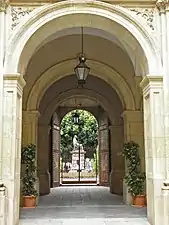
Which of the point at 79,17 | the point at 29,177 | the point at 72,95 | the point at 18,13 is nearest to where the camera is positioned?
the point at 18,13

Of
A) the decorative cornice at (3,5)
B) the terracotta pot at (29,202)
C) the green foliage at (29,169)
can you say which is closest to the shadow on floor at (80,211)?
the terracotta pot at (29,202)

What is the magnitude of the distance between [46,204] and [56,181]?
6.16 m

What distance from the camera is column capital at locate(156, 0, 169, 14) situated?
6.17m

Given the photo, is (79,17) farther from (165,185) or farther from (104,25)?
(165,185)

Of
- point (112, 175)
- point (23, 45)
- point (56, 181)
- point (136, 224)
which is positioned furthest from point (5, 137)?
point (56, 181)

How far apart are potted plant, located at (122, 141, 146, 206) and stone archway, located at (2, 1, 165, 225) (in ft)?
7.12

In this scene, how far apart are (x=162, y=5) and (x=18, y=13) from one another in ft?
8.53

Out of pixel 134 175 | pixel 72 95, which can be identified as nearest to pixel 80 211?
pixel 134 175

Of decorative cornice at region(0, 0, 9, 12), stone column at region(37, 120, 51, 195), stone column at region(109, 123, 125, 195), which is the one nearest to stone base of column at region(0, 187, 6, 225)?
decorative cornice at region(0, 0, 9, 12)

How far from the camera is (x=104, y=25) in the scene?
6.64 metres

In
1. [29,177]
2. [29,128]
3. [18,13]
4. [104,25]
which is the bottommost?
[29,177]

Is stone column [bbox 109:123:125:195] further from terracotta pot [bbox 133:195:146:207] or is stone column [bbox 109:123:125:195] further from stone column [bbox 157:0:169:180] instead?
stone column [bbox 157:0:169:180]

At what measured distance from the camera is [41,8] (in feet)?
20.6

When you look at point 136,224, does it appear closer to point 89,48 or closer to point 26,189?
point 26,189
